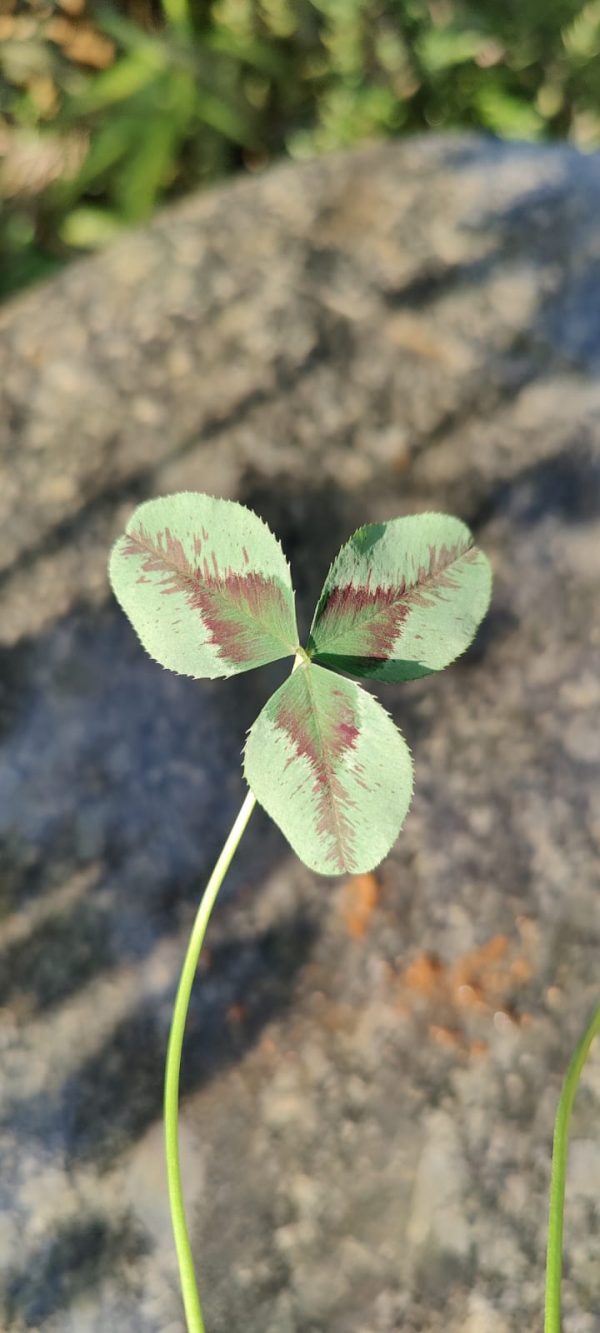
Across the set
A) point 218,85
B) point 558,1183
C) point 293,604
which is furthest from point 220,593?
point 218,85

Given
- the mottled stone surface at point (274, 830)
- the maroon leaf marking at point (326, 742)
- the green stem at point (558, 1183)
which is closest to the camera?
the maroon leaf marking at point (326, 742)

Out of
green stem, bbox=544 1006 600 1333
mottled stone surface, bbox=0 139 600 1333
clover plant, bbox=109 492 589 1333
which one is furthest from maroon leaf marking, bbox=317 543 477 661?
mottled stone surface, bbox=0 139 600 1333

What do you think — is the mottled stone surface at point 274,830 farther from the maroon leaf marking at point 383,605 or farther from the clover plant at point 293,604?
the maroon leaf marking at point 383,605

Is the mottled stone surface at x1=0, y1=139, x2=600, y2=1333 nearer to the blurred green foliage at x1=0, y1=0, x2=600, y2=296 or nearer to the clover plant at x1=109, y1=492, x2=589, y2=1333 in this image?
the clover plant at x1=109, y1=492, x2=589, y2=1333

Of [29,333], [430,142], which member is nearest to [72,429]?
[29,333]

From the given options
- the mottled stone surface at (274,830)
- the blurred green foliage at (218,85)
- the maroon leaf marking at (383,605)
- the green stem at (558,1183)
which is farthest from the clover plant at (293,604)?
the blurred green foliage at (218,85)
